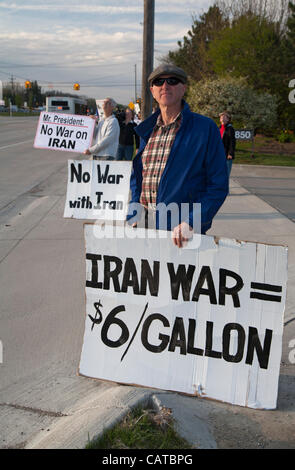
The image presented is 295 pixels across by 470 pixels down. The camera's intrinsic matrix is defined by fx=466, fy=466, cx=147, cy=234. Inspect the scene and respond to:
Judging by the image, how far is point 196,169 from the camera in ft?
9.48

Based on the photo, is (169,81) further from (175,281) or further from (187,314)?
(187,314)

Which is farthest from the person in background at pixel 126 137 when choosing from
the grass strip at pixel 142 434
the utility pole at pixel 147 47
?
the grass strip at pixel 142 434

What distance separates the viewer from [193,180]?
293 cm

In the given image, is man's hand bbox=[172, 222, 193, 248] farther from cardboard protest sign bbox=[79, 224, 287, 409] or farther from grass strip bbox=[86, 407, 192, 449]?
grass strip bbox=[86, 407, 192, 449]

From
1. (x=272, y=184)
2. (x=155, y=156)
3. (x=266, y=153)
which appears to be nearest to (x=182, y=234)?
(x=155, y=156)

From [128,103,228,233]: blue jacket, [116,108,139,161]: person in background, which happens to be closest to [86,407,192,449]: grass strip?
[128,103,228,233]: blue jacket

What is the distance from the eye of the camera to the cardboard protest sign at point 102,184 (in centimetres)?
679

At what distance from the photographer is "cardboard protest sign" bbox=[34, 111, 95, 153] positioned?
26.4 feet

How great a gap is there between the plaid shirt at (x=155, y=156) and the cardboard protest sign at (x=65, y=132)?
16.8 feet

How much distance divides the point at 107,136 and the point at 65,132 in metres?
0.81

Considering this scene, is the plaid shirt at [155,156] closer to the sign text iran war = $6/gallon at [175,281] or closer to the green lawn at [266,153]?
the sign text iran war = $6/gallon at [175,281]

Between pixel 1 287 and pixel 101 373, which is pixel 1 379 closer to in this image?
pixel 101 373

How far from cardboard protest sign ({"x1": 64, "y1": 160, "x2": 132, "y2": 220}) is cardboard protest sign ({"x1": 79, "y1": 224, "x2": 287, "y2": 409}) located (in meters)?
3.79
